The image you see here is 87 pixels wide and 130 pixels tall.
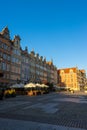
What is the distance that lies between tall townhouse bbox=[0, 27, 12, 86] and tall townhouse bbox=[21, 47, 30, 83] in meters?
9.27

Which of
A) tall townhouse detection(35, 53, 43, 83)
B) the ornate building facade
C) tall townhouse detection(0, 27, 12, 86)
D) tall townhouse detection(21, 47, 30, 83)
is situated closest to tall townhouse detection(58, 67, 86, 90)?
the ornate building facade

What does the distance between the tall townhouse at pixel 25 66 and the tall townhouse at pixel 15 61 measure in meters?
2.99

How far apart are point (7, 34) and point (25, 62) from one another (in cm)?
1524

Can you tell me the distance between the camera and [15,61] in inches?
2095

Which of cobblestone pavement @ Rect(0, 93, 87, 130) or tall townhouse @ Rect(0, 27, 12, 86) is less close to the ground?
tall townhouse @ Rect(0, 27, 12, 86)

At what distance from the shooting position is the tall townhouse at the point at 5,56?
151 ft


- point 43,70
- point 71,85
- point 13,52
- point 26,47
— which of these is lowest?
point 71,85

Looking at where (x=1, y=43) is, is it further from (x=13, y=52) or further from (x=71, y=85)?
(x=71, y=85)

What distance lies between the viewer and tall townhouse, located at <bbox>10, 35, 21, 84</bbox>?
5116cm

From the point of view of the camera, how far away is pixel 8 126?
7.54 metres

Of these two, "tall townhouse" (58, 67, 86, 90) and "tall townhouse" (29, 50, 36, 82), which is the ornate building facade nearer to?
"tall townhouse" (29, 50, 36, 82)

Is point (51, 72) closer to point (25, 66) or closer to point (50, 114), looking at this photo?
point (25, 66)

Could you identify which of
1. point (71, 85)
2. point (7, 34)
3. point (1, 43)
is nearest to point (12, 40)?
point (7, 34)

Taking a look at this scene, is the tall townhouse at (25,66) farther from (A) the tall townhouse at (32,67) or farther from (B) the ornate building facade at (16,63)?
(A) the tall townhouse at (32,67)
